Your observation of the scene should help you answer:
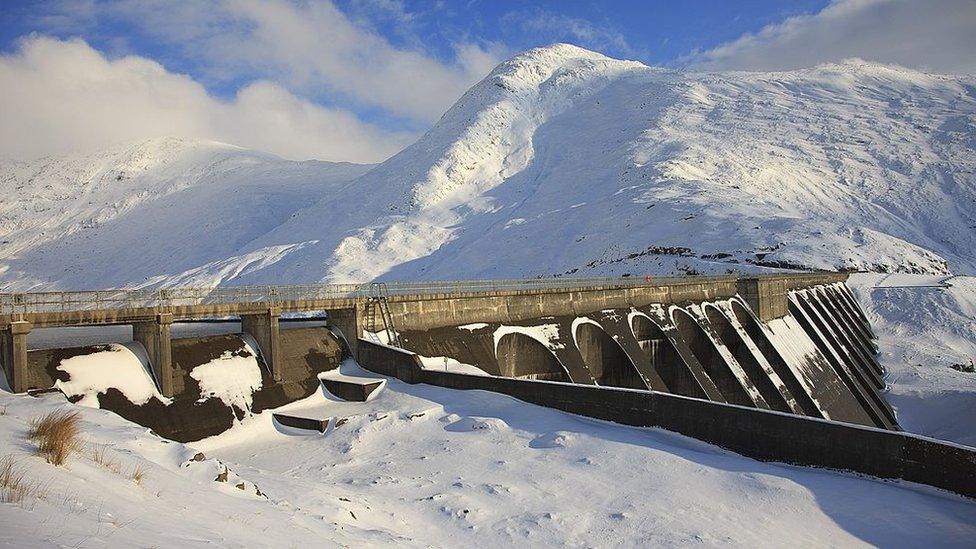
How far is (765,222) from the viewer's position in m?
78.6

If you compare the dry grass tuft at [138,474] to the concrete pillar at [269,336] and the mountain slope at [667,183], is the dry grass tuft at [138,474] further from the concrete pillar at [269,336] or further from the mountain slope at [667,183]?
the mountain slope at [667,183]

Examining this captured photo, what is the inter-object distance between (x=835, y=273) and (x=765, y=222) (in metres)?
15.0

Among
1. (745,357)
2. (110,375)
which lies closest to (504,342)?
(110,375)

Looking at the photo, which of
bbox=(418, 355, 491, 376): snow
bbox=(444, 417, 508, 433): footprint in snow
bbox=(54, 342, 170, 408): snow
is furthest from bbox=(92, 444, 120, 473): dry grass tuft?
bbox=(418, 355, 491, 376): snow

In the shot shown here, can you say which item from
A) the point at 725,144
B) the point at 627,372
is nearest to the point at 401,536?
the point at 627,372

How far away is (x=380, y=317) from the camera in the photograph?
26.5m

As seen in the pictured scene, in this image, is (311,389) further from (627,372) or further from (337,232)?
(337,232)

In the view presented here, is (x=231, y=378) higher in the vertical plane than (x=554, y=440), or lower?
higher

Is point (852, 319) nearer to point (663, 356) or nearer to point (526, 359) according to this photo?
point (663, 356)

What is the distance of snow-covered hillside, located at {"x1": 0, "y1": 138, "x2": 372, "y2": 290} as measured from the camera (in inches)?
4131

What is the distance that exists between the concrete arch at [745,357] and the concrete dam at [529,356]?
10 centimetres

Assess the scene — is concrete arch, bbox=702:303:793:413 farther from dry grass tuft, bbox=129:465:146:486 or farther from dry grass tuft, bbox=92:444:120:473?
dry grass tuft, bbox=92:444:120:473

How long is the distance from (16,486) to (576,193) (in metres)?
100

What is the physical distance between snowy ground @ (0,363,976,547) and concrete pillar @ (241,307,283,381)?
4.05 m
